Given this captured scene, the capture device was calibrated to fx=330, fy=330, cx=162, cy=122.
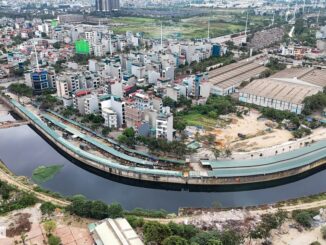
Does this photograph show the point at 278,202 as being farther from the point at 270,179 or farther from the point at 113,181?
the point at 113,181

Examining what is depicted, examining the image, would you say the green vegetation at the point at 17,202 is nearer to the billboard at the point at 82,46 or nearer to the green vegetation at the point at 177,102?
the green vegetation at the point at 177,102

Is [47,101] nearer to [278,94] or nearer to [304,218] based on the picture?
[278,94]

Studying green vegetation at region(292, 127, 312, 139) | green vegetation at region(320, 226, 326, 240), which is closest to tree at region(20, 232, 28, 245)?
green vegetation at region(320, 226, 326, 240)

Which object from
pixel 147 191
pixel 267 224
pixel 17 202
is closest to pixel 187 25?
pixel 147 191

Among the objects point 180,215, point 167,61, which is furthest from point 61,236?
point 167,61

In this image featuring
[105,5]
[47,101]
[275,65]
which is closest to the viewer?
[47,101]

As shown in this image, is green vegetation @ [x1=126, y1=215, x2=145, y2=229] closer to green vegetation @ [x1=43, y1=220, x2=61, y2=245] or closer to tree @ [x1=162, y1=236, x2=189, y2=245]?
tree @ [x1=162, y1=236, x2=189, y2=245]

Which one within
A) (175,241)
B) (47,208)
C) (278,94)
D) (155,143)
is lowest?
(47,208)
